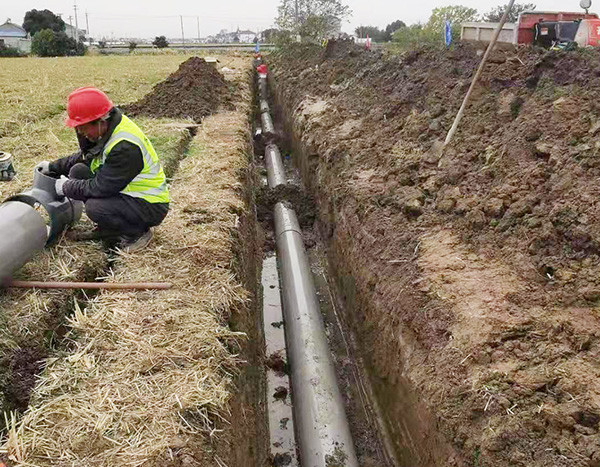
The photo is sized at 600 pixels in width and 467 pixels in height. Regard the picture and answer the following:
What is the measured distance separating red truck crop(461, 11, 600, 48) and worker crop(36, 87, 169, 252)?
10.3 metres

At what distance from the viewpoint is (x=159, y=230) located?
561cm

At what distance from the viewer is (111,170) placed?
4586 millimetres

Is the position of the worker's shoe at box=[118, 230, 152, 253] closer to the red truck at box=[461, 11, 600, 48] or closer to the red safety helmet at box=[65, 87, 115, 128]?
the red safety helmet at box=[65, 87, 115, 128]

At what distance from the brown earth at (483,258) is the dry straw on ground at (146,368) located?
148cm

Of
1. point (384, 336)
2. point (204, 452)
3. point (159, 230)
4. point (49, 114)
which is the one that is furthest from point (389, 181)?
point (49, 114)

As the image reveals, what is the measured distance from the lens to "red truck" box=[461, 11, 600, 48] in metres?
12.5

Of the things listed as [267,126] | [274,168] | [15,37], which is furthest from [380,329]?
[15,37]

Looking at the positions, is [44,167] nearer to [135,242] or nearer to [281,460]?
[135,242]

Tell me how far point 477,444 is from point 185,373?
190cm

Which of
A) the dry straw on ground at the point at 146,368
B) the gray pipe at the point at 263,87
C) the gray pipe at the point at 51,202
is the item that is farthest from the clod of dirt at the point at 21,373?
the gray pipe at the point at 263,87

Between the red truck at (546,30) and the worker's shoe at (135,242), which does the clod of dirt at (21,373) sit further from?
the red truck at (546,30)

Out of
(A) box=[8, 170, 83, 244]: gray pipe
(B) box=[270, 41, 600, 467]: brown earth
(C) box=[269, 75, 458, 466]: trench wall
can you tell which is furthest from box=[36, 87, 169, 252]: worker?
(B) box=[270, 41, 600, 467]: brown earth

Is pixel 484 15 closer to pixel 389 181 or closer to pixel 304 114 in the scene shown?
pixel 304 114

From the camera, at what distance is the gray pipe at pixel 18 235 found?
404cm
